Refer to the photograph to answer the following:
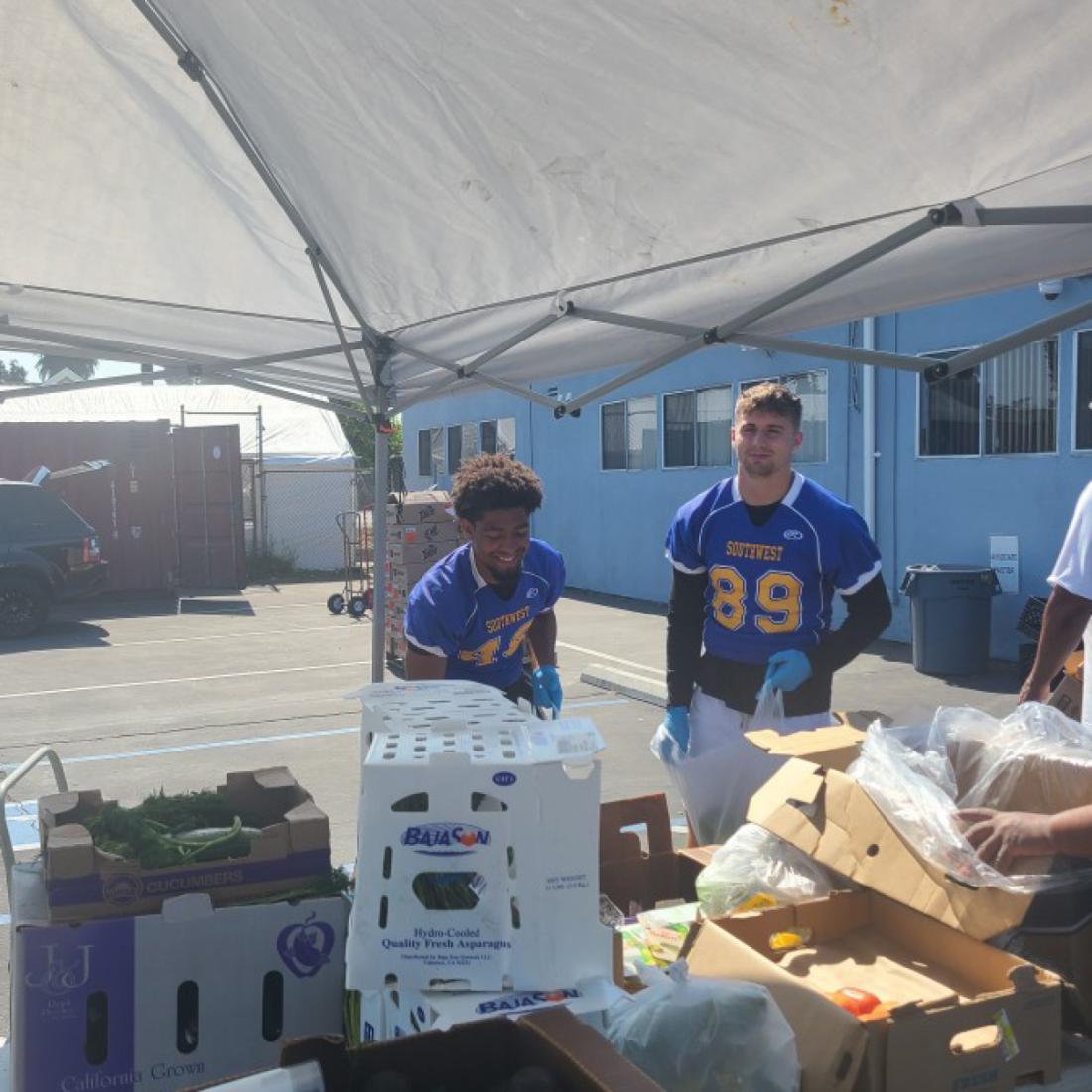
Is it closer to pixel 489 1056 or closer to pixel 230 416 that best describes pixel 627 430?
pixel 230 416

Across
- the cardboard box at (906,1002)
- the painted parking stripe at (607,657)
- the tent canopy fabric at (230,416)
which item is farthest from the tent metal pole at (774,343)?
the tent canopy fabric at (230,416)

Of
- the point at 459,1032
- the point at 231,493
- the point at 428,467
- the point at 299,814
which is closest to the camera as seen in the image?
the point at 459,1032

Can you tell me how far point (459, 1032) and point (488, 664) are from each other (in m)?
2.04

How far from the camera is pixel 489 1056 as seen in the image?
1.67 m

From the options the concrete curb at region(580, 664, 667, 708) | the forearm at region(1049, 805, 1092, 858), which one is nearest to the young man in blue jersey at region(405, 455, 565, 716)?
the forearm at region(1049, 805, 1092, 858)

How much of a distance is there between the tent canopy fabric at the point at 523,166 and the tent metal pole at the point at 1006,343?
252 millimetres

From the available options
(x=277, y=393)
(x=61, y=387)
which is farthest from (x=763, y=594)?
(x=61, y=387)

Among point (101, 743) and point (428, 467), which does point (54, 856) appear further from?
point (428, 467)

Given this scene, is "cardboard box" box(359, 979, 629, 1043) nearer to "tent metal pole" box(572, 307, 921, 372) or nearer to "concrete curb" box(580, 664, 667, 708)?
"tent metal pole" box(572, 307, 921, 372)

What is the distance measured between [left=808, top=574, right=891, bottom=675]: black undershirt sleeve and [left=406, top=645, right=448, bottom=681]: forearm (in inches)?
50.7

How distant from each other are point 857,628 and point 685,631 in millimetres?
616

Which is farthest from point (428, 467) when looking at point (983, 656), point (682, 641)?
point (682, 641)

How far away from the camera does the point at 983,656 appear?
10172 mm

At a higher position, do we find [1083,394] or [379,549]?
[1083,394]
